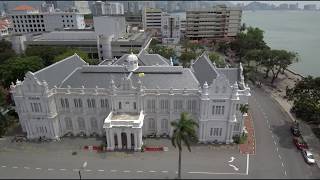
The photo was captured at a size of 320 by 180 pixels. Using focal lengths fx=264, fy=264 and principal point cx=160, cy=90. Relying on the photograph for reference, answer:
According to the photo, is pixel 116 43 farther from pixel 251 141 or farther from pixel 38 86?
pixel 251 141

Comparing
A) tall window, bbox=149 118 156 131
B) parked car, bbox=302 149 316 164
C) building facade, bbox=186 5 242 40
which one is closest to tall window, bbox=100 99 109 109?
tall window, bbox=149 118 156 131

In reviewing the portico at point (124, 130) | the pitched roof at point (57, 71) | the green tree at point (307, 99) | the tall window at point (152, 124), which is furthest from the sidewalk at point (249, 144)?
the pitched roof at point (57, 71)

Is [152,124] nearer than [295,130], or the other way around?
[152,124]

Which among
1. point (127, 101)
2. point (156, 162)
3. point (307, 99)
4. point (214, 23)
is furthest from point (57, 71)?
point (214, 23)

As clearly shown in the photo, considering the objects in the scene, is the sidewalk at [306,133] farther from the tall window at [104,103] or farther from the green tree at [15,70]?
the green tree at [15,70]

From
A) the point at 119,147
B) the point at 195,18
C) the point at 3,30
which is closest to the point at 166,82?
the point at 119,147

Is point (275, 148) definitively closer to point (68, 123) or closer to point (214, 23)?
point (68, 123)

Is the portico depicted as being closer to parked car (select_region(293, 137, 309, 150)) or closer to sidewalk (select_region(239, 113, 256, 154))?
sidewalk (select_region(239, 113, 256, 154))
